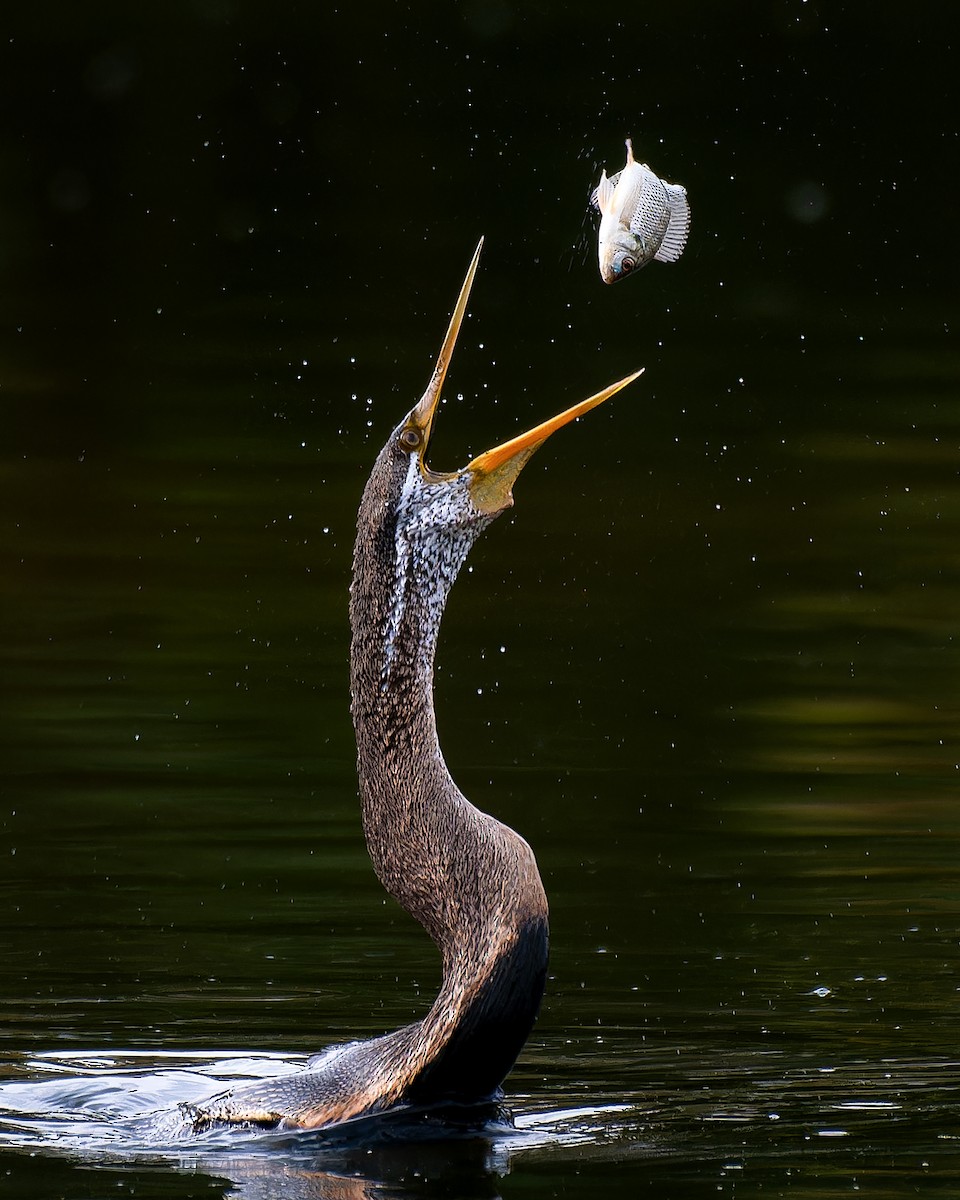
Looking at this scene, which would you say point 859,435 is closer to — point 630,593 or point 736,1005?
point 630,593

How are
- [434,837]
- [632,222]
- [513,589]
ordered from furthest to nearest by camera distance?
1. [513,589]
2. [632,222]
3. [434,837]

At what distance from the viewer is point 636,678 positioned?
12039mm

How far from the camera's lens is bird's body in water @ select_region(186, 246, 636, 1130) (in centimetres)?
623

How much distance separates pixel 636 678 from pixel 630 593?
2085mm

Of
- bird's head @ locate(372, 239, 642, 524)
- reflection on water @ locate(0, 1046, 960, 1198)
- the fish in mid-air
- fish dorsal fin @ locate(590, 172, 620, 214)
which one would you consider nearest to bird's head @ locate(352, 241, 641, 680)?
bird's head @ locate(372, 239, 642, 524)

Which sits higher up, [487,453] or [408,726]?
[487,453]

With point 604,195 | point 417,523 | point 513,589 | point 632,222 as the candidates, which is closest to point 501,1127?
point 417,523

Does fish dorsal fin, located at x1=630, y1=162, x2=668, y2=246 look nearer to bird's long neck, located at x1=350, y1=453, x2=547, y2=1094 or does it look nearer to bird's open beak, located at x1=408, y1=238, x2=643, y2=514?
bird's open beak, located at x1=408, y1=238, x2=643, y2=514

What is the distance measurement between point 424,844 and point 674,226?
2555 millimetres

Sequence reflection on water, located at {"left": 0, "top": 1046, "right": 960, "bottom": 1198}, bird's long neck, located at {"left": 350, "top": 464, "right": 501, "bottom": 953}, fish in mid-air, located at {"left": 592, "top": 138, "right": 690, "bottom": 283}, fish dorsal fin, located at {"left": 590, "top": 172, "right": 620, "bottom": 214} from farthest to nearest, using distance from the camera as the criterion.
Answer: fish dorsal fin, located at {"left": 590, "top": 172, "right": 620, "bottom": 214}, fish in mid-air, located at {"left": 592, "top": 138, "right": 690, "bottom": 283}, bird's long neck, located at {"left": 350, "top": 464, "right": 501, "bottom": 953}, reflection on water, located at {"left": 0, "top": 1046, "right": 960, "bottom": 1198}

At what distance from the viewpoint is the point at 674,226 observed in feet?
26.7

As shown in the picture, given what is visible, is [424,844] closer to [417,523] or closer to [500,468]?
[417,523]

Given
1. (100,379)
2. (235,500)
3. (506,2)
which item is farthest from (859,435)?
(506,2)

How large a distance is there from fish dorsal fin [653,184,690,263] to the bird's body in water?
1.67 m
